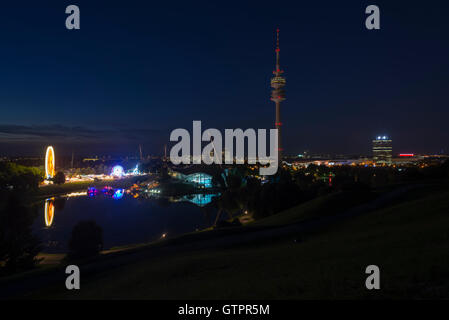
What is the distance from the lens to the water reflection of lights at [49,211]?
42.2m

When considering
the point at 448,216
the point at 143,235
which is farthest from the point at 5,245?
the point at 448,216

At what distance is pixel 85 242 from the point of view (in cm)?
2169

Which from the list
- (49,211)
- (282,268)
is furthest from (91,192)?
(282,268)

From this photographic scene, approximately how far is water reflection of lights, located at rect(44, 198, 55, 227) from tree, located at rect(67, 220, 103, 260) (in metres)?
21.9

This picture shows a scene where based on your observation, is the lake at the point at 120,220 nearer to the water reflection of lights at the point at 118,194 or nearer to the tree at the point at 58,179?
the water reflection of lights at the point at 118,194

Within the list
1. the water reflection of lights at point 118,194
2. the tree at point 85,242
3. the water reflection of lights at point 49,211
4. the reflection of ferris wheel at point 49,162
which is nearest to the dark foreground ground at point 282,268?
the tree at point 85,242

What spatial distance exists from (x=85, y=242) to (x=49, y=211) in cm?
3586

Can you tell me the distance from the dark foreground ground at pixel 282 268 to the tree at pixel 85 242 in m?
7.35

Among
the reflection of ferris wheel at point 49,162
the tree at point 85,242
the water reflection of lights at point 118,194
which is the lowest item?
the tree at point 85,242

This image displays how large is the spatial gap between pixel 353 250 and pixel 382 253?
113 centimetres

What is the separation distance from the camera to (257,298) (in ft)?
21.0

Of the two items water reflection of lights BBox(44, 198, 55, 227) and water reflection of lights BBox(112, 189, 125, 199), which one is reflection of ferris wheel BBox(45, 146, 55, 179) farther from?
water reflection of lights BBox(112, 189, 125, 199)

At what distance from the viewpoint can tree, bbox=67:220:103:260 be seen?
21.2 metres
